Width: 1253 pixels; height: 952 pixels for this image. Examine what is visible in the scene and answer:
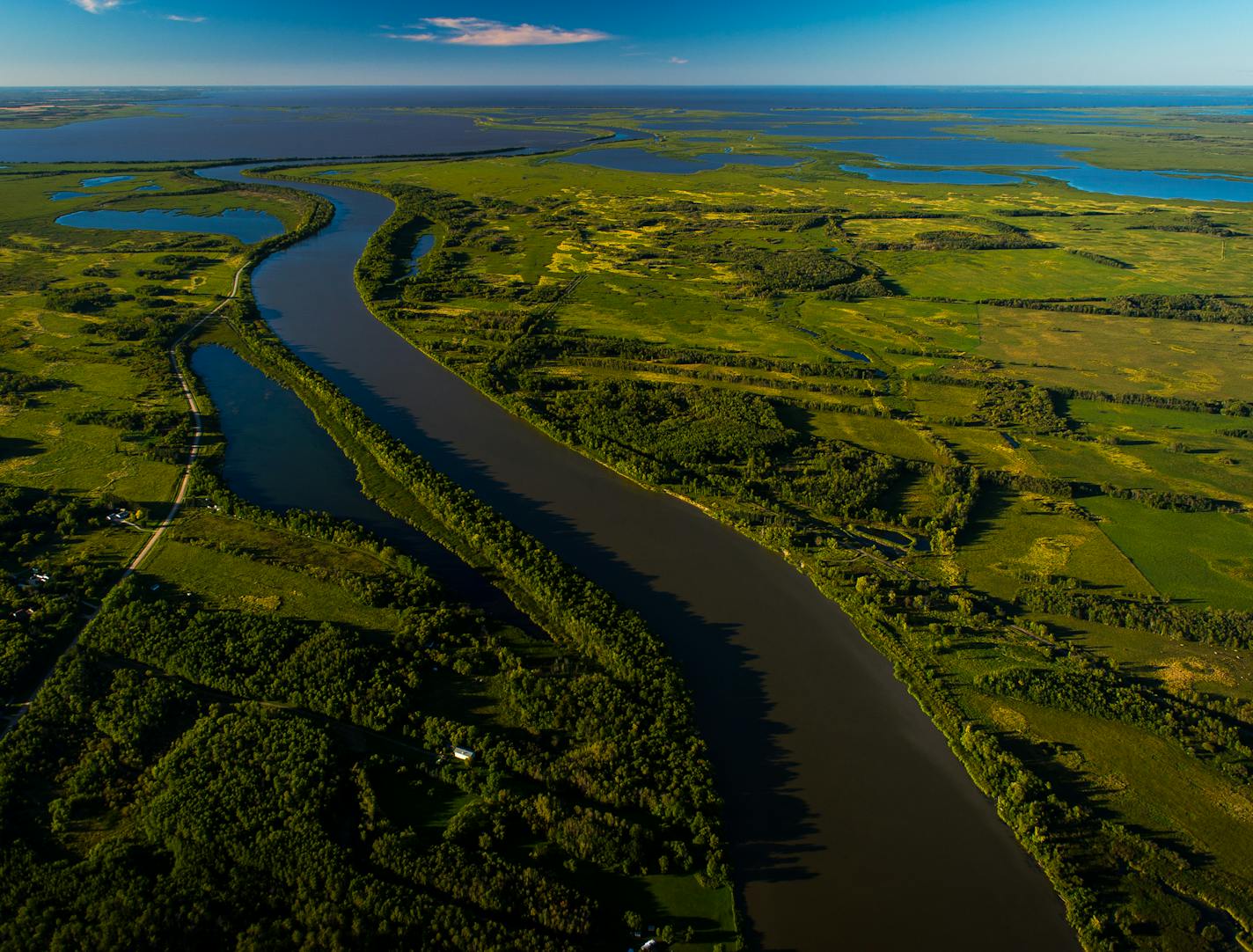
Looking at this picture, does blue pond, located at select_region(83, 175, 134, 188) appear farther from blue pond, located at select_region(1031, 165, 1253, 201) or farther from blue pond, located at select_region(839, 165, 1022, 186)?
blue pond, located at select_region(1031, 165, 1253, 201)

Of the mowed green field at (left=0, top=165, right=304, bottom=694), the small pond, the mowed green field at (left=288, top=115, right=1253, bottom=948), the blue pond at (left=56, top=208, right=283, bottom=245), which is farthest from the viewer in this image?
the blue pond at (left=56, top=208, right=283, bottom=245)

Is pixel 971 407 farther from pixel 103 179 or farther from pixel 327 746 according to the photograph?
pixel 103 179

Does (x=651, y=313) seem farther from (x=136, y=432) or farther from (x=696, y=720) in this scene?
(x=696, y=720)

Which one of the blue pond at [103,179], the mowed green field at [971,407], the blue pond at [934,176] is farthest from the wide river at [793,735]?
the blue pond at [934,176]

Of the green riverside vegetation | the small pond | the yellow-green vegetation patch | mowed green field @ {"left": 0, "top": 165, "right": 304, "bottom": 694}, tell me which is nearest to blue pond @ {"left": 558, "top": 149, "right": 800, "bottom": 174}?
the small pond

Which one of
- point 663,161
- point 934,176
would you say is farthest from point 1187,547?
point 663,161
